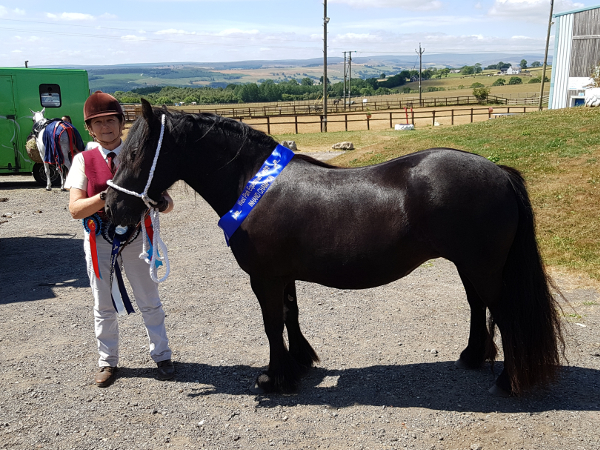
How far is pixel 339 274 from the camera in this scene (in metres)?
3.26

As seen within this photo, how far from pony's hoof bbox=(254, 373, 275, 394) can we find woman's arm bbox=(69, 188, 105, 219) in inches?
65.4

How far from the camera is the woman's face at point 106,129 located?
3539 mm

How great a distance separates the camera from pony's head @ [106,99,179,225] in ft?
10.3

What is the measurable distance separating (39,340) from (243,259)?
252 centimetres

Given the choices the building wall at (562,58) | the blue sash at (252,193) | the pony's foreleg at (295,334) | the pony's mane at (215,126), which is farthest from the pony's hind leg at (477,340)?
the building wall at (562,58)

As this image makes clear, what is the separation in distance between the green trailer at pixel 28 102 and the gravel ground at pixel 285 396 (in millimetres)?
8481

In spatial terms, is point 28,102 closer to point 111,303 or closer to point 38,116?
point 38,116

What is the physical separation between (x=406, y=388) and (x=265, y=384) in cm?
102

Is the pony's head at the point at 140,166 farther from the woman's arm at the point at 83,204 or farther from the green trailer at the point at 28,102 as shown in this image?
the green trailer at the point at 28,102

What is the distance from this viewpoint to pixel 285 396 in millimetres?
3562

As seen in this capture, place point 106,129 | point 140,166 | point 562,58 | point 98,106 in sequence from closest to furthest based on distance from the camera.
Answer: point 140,166 < point 98,106 < point 106,129 < point 562,58

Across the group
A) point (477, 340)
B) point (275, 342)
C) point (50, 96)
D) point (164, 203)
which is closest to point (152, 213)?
point (164, 203)

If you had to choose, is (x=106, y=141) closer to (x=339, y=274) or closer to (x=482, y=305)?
(x=339, y=274)

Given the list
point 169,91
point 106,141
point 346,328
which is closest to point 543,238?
point 346,328
